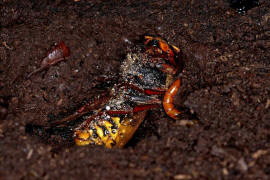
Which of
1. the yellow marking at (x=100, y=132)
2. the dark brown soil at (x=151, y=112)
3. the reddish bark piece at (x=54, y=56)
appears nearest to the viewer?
the dark brown soil at (x=151, y=112)

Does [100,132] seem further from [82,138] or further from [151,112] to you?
[151,112]

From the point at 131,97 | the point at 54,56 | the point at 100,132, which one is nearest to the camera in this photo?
the point at 54,56

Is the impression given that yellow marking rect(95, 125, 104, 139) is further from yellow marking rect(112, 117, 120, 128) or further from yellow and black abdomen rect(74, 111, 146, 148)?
yellow marking rect(112, 117, 120, 128)

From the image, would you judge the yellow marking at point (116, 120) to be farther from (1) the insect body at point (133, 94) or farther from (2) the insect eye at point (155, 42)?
(2) the insect eye at point (155, 42)

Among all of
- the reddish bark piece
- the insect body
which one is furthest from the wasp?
the reddish bark piece

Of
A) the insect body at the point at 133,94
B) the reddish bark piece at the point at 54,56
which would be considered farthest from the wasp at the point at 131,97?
the reddish bark piece at the point at 54,56

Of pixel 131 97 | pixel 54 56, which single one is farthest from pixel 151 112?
pixel 54 56

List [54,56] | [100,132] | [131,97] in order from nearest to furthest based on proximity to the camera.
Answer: [54,56]
[100,132]
[131,97]

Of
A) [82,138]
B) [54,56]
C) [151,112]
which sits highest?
[54,56]
